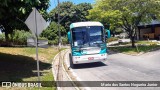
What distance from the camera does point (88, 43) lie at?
788 inches

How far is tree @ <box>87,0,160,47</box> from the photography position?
32688 mm

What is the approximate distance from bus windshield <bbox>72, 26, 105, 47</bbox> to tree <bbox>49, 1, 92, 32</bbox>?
Answer: 5795 centimetres

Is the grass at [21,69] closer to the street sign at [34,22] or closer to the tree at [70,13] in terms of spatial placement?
the street sign at [34,22]

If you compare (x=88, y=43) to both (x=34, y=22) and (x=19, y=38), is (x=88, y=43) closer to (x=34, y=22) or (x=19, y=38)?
(x=34, y=22)

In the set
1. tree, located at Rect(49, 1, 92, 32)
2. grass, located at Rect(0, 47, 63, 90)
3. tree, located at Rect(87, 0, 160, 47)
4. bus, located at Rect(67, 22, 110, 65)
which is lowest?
grass, located at Rect(0, 47, 63, 90)

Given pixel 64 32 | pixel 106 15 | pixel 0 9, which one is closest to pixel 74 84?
pixel 0 9

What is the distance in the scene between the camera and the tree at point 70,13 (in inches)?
3147

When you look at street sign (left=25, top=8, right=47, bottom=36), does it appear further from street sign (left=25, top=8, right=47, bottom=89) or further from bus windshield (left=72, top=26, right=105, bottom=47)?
bus windshield (left=72, top=26, right=105, bottom=47)

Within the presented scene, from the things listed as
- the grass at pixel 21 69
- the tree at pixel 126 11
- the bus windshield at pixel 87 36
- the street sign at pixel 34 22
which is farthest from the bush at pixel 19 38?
the street sign at pixel 34 22

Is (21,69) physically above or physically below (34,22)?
below

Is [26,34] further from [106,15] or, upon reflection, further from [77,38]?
[77,38]

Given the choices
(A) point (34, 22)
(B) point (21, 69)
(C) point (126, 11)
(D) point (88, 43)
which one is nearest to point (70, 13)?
(C) point (126, 11)

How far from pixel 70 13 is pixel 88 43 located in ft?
202

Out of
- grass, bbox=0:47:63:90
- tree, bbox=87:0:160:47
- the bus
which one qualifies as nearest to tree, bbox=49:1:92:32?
tree, bbox=87:0:160:47
